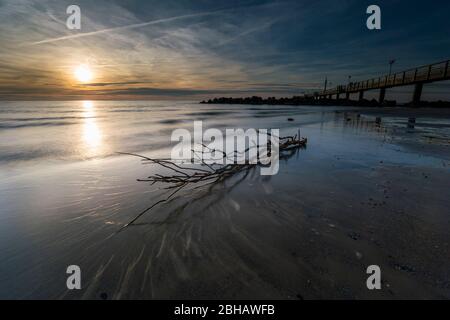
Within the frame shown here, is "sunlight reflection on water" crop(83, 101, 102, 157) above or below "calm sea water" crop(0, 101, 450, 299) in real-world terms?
above

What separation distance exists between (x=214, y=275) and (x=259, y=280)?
38 centimetres

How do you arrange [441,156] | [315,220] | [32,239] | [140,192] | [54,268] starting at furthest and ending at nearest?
[441,156] < [140,192] < [315,220] < [32,239] < [54,268]

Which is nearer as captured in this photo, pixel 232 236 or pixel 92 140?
pixel 232 236

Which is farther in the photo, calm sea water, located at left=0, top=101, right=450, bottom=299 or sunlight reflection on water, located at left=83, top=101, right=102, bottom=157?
sunlight reflection on water, located at left=83, top=101, right=102, bottom=157

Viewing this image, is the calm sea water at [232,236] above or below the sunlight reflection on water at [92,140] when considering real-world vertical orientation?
below

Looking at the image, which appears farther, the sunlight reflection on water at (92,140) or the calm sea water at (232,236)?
the sunlight reflection on water at (92,140)

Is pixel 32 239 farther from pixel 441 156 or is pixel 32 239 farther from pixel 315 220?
pixel 441 156

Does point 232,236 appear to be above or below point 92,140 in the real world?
below

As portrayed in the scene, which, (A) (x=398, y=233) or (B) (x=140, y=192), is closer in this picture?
(A) (x=398, y=233)

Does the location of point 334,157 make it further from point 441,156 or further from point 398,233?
point 398,233

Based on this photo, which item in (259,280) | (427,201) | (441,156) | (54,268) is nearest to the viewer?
(259,280)

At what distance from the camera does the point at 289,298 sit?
1533 millimetres

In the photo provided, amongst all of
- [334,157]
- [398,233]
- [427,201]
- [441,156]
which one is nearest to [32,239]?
[398,233]
